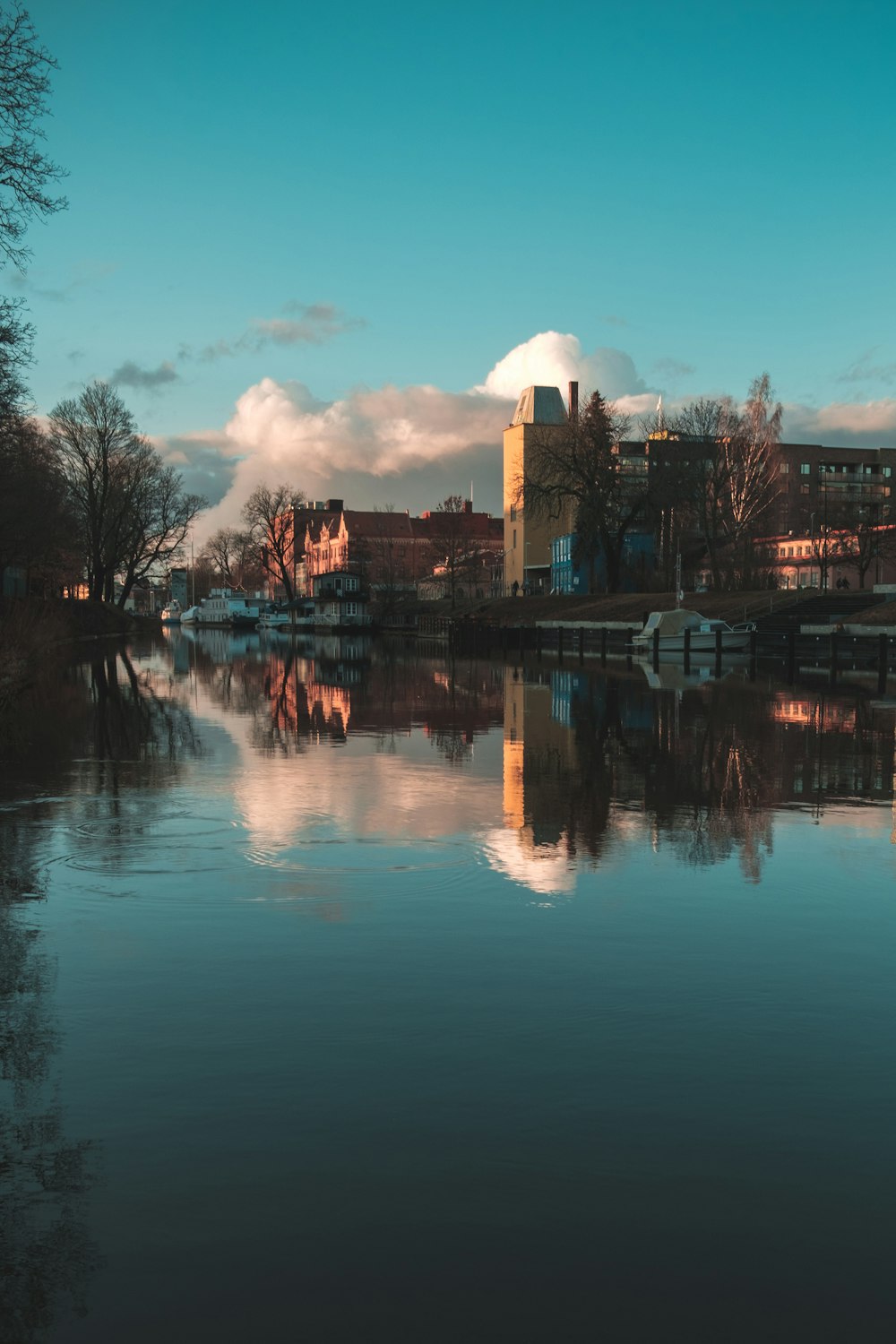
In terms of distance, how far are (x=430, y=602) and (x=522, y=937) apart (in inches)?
3637

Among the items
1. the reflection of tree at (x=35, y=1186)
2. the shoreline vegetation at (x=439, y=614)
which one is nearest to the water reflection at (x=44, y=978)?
the reflection of tree at (x=35, y=1186)

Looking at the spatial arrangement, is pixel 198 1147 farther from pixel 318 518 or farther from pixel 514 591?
pixel 318 518

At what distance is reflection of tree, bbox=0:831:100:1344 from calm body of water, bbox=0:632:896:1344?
1 centimetres

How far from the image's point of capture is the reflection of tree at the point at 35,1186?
11.9 ft

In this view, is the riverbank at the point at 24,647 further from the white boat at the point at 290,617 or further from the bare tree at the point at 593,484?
the white boat at the point at 290,617

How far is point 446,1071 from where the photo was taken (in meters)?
5.29

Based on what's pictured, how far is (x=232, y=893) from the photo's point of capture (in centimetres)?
859

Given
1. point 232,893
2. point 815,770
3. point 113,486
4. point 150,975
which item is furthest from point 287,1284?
point 113,486

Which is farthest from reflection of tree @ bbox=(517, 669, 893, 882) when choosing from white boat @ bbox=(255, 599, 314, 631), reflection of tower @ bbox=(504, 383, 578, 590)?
white boat @ bbox=(255, 599, 314, 631)

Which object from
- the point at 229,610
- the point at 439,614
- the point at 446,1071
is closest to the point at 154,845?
the point at 446,1071

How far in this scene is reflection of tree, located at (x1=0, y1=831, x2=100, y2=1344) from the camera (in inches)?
143

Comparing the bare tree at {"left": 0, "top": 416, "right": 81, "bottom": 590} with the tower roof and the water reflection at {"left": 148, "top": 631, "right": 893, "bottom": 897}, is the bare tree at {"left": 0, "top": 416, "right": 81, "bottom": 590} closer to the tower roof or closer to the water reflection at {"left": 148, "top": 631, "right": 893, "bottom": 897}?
the water reflection at {"left": 148, "top": 631, "right": 893, "bottom": 897}

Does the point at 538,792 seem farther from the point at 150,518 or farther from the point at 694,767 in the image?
the point at 150,518

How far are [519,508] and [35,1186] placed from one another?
96.8 m
